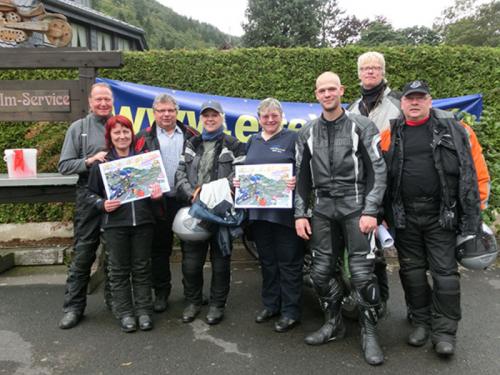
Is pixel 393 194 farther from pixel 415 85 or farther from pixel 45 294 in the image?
pixel 45 294

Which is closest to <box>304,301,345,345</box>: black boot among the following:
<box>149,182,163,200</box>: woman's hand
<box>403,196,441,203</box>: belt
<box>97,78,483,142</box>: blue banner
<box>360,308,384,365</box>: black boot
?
<box>360,308,384,365</box>: black boot

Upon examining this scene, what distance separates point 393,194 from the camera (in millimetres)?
3117

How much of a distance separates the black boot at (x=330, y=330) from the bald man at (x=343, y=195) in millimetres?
40

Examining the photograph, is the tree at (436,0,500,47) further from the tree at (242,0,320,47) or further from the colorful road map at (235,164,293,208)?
the colorful road map at (235,164,293,208)

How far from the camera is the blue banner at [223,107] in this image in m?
5.01

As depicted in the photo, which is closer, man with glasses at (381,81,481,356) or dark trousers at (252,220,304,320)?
man with glasses at (381,81,481,356)

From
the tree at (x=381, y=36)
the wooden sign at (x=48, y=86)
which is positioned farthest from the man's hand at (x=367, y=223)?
the tree at (x=381, y=36)

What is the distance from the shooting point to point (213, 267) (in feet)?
11.9

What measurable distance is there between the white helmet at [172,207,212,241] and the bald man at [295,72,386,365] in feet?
2.63

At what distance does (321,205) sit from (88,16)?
1575cm

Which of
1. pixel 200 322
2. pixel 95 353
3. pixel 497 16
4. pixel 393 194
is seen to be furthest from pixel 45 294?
pixel 497 16

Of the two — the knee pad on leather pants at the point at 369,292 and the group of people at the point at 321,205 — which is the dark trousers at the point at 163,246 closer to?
the group of people at the point at 321,205

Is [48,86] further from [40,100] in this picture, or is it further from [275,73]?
[275,73]

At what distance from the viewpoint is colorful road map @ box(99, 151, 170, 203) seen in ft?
10.8
